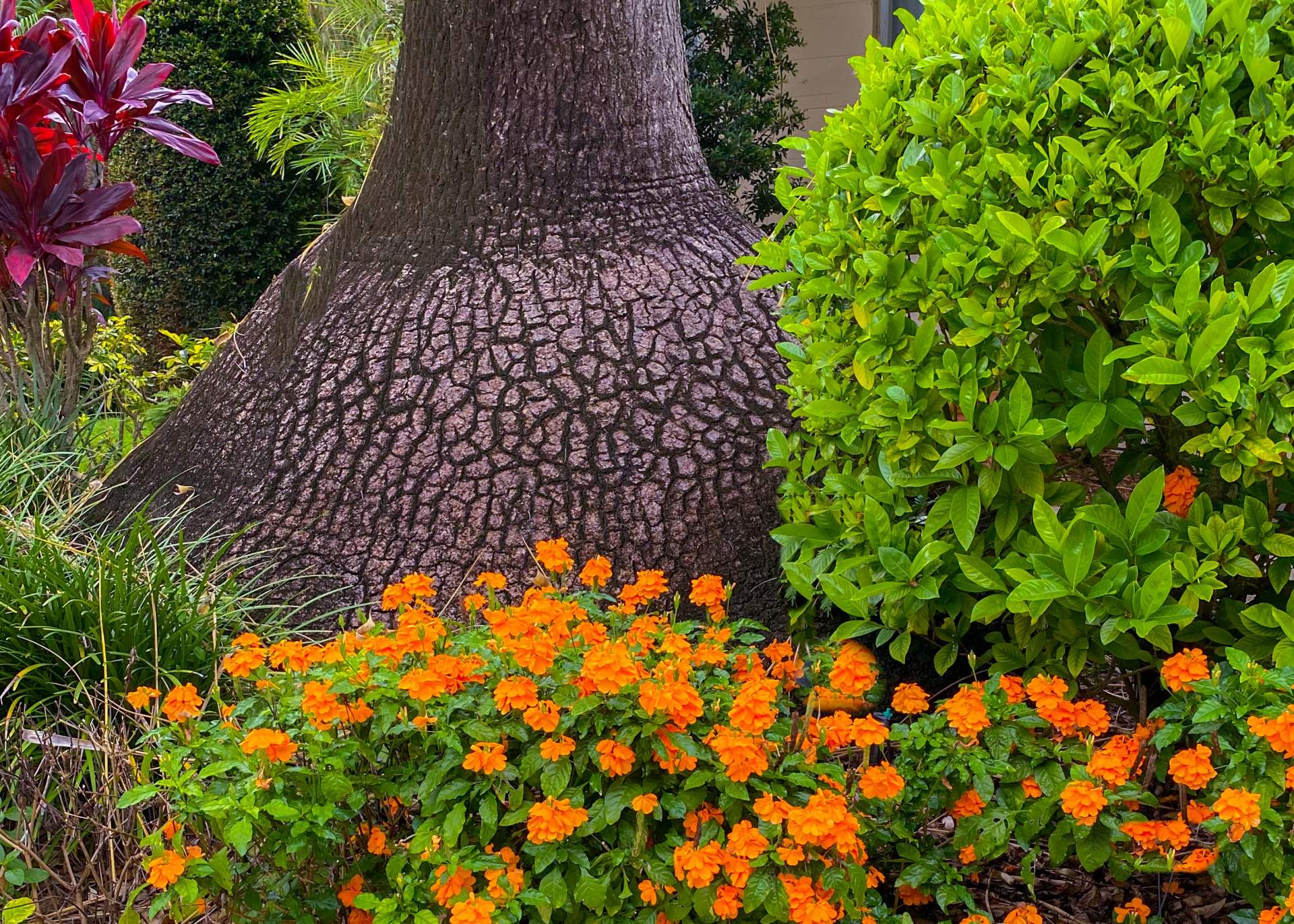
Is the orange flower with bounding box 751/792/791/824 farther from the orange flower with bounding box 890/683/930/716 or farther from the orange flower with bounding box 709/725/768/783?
the orange flower with bounding box 890/683/930/716

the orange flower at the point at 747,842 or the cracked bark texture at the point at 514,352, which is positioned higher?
the cracked bark texture at the point at 514,352

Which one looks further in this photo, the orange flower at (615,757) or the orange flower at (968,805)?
the orange flower at (968,805)

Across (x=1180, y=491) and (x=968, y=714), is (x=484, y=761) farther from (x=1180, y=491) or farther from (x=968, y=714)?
(x=1180, y=491)

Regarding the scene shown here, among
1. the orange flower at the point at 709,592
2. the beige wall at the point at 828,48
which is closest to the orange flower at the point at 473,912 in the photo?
the orange flower at the point at 709,592

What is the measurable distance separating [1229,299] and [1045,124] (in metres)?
0.59

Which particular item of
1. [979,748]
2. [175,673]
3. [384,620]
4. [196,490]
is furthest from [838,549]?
[196,490]

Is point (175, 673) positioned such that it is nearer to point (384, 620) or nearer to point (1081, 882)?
point (384, 620)

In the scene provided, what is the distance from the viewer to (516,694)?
1.79 metres

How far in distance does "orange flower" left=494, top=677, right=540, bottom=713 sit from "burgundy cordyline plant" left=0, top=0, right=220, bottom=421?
3.03m

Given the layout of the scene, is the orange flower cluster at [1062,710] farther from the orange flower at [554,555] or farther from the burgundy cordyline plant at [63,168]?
the burgundy cordyline plant at [63,168]

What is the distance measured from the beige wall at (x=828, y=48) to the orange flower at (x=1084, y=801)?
7.99 m

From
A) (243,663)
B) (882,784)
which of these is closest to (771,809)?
(882,784)

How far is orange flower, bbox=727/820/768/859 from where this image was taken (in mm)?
1745

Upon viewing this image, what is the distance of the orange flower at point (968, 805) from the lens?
1.98 metres
